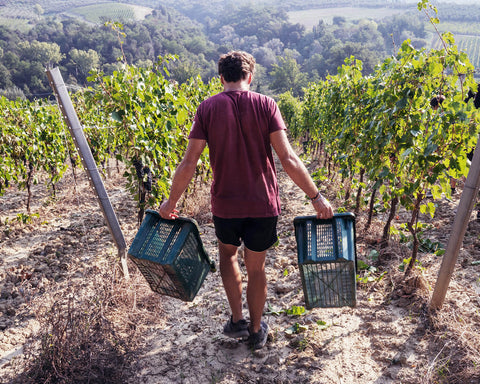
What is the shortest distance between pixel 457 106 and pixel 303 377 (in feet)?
5.92

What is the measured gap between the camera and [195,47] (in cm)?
8306

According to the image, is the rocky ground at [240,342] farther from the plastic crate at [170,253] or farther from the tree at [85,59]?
the tree at [85,59]

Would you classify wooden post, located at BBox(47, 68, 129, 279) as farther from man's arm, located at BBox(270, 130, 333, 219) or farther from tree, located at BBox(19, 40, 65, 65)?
tree, located at BBox(19, 40, 65, 65)

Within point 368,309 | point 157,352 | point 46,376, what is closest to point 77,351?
point 46,376

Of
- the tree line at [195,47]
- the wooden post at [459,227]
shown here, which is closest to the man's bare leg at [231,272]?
the wooden post at [459,227]

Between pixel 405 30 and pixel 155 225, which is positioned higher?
pixel 405 30

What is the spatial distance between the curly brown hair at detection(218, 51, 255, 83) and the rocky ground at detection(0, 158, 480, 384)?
1538 mm

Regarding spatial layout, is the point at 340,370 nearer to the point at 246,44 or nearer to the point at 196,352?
the point at 196,352

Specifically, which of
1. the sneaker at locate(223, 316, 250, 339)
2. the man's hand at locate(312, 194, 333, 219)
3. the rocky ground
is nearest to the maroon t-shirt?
the man's hand at locate(312, 194, 333, 219)

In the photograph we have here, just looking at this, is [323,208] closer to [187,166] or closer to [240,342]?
[187,166]

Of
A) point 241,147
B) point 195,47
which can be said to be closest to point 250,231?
point 241,147

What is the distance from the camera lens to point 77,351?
Result: 1944mm

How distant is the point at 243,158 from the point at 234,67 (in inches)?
17.8

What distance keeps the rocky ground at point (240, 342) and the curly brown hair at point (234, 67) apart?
154 cm
